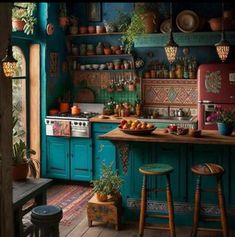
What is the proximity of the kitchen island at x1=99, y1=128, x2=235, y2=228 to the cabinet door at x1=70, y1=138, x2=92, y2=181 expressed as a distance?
69.5 inches

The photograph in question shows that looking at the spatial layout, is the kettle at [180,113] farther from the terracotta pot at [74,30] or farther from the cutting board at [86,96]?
the terracotta pot at [74,30]

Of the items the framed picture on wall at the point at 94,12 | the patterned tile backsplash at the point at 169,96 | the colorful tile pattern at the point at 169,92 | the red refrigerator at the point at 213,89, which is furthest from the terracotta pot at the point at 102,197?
the framed picture on wall at the point at 94,12

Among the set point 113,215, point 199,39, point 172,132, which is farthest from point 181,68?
point 113,215

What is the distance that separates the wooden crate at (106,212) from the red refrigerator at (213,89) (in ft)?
7.20

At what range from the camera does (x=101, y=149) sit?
6.29 metres

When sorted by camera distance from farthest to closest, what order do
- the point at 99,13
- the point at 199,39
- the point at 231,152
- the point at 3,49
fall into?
the point at 99,13 < the point at 199,39 < the point at 231,152 < the point at 3,49

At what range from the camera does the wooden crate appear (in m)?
4.46

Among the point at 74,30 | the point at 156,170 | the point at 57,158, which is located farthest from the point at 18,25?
the point at 156,170

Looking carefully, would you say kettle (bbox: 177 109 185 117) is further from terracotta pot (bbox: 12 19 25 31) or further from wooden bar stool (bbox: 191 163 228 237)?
terracotta pot (bbox: 12 19 25 31)

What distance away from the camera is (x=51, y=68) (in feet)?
22.1

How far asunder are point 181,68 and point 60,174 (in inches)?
102

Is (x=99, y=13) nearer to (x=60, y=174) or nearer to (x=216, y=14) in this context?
(x=216, y=14)

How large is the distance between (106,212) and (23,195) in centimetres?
134

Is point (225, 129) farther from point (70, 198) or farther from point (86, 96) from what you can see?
point (86, 96)
